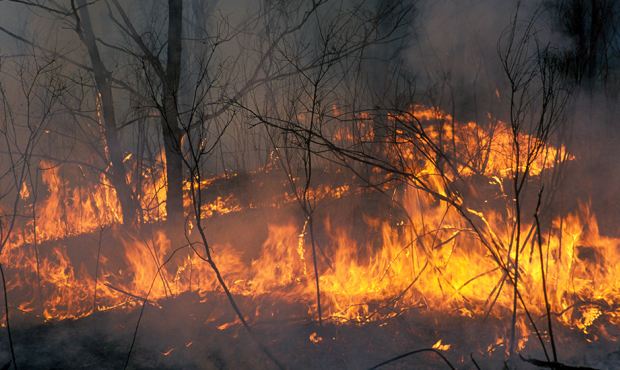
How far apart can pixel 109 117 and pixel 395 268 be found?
124 inches

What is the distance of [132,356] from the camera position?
344cm

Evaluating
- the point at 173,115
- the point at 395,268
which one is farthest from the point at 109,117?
the point at 395,268

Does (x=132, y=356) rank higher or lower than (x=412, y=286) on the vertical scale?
lower

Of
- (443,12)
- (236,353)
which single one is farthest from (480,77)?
(236,353)

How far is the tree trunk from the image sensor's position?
5035 mm

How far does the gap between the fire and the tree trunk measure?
0.33 metres

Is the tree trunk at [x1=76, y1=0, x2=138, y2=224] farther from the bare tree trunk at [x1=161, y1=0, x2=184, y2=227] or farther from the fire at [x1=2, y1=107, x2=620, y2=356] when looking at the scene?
the bare tree trunk at [x1=161, y1=0, x2=184, y2=227]

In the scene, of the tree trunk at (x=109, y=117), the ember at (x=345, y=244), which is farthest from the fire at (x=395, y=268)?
the tree trunk at (x=109, y=117)

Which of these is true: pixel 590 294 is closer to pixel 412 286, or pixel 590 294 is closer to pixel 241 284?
pixel 412 286

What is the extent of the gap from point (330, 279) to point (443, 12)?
132 inches

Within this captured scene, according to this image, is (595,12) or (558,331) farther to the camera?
(595,12)

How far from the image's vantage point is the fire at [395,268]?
3699mm

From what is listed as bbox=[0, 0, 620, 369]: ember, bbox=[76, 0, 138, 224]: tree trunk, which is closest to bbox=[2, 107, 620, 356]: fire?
bbox=[0, 0, 620, 369]: ember

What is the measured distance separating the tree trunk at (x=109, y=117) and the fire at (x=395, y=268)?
328 mm
